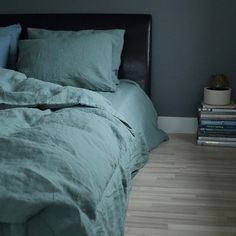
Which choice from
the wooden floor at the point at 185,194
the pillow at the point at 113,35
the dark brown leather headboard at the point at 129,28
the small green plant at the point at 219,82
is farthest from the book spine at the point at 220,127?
the pillow at the point at 113,35

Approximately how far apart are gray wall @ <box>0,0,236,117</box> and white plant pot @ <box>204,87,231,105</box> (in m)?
0.23

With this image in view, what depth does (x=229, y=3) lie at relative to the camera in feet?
10.1

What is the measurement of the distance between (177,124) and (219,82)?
516 mm

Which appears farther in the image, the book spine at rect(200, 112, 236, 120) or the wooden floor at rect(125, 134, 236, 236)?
the book spine at rect(200, 112, 236, 120)

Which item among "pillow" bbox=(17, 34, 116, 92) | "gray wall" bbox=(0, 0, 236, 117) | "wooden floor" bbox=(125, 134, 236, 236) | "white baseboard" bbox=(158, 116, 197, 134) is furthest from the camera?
"white baseboard" bbox=(158, 116, 197, 134)

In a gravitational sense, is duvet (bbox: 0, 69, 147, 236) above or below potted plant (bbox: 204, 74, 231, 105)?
above

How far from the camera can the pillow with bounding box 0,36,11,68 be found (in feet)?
9.42

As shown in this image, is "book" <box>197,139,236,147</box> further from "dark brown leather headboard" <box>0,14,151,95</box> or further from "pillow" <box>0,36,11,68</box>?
"pillow" <box>0,36,11,68</box>

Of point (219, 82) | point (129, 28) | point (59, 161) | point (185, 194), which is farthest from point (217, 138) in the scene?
point (59, 161)

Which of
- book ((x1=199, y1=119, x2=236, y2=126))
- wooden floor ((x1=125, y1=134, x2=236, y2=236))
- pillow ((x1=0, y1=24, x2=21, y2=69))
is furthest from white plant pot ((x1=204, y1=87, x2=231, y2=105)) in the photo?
pillow ((x1=0, y1=24, x2=21, y2=69))

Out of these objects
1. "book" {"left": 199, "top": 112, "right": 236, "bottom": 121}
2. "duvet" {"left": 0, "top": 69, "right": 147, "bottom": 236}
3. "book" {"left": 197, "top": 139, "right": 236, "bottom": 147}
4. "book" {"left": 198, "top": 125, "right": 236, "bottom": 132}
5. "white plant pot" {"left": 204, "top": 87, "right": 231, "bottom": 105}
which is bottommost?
"book" {"left": 197, "top": 139, "right": 236, "bottom": 147}

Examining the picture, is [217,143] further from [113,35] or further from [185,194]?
[113,35]

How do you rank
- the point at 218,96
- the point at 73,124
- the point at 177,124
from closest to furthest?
the point at 73,124, the point at 218,96, the point at 177,124

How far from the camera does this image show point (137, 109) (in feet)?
8.91
